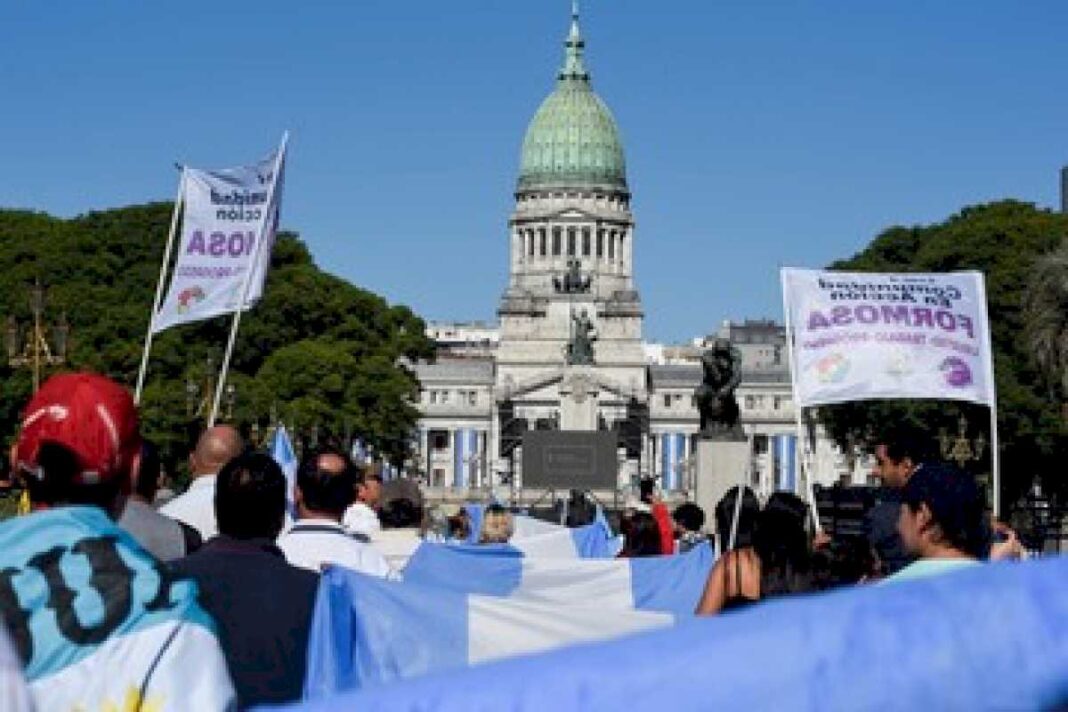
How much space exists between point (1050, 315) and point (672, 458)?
358 ft

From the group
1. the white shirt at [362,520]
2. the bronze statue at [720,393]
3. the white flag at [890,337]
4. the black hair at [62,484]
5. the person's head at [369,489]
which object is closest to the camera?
the black hair at [62,484]

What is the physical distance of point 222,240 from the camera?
2125cm

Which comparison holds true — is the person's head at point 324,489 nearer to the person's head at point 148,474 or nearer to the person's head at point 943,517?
the person's head at point 148,474

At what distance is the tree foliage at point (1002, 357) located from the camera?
225ft

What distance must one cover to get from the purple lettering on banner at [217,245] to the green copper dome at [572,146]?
146m

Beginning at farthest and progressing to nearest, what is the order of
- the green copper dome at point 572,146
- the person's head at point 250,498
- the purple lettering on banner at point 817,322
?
the green copper dome at point 572,146 < the purple lettering on banner at point 817,322 < the person's head at point 250,498

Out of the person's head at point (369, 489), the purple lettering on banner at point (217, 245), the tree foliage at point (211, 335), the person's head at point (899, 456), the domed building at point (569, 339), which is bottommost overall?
the person's head at point (899, 456)

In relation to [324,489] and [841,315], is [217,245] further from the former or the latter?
[324,489]

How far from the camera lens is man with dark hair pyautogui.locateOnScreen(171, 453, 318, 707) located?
234 inches

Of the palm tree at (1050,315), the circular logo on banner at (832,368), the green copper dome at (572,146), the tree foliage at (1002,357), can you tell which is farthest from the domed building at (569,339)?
the circular logo on banner at (832,368)

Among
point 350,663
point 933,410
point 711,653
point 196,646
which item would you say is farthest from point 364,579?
point 933,410

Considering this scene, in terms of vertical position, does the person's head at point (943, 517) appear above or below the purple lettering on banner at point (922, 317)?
below

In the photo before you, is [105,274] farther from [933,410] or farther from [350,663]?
[350,663]

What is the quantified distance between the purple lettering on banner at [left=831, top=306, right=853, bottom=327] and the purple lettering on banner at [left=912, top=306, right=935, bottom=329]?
494mm
